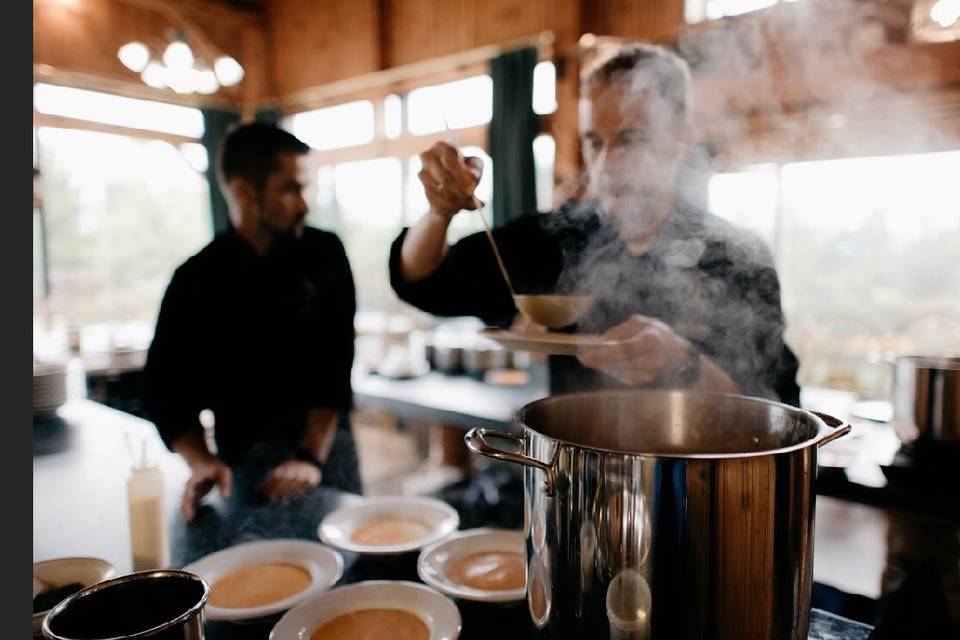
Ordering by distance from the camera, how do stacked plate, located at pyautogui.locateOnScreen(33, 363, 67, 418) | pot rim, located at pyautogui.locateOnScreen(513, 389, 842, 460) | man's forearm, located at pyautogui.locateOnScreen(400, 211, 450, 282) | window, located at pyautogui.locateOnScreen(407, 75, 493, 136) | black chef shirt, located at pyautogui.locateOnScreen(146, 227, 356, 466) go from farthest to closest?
1. window, located at pyautogui.locateOnScreen(407, 75, 493, 136)
2. stacked plate, located at pyautogui.locateOnScreen(33, 363, 67, 418)
3. black chef shirt, located at pyautogui.locateOnScreen(146, 227, 356, 466)
4. man's forearm, located at pyautogui.locateOnScreen(400, 211, 450, 282)
5. pot rim, located at pyautogui.locateOnScreen(513, 389, 842, 460)

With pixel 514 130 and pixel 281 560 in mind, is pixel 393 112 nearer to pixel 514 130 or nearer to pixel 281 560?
pixel 514 130

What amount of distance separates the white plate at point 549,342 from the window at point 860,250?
2480 mm

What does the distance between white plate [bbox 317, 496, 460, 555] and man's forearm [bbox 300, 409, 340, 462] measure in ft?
1.76

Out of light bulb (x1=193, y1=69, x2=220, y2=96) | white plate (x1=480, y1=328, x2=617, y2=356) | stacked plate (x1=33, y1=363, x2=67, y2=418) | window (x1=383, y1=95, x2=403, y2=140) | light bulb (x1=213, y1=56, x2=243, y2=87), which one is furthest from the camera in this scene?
window (x1=383, y1=95, x2=403, y2=140)

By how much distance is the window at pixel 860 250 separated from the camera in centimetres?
338

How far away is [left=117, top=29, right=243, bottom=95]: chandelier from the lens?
5.31ft

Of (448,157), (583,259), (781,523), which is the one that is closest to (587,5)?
(583,259)

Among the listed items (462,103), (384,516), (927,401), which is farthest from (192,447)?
(462,103)

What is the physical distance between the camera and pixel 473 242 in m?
1.86

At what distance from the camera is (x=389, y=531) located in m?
1.28

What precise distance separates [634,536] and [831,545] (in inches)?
39.3

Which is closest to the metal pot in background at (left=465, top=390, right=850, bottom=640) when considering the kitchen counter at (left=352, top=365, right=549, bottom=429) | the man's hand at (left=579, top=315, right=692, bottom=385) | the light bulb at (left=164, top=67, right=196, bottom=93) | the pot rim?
the pot rim

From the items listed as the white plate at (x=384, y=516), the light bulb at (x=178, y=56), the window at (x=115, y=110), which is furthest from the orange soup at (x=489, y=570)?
the light bulb at (x=178, y=56)

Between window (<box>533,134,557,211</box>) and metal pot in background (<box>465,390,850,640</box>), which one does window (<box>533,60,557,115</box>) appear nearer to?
window (<box>533,134,557,211</box>)
